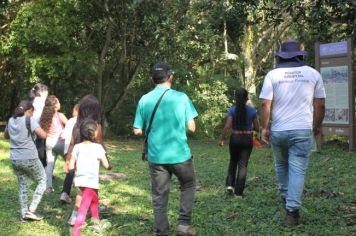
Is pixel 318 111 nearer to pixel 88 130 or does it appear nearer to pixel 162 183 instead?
pixel 162 183

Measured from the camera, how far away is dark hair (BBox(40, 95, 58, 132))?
9031 millimetres

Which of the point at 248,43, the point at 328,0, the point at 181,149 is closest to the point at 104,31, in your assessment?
the point at 248,43

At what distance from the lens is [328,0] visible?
7.57 m

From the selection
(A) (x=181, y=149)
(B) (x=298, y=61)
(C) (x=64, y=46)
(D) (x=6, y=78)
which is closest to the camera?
(A) (x=181, y=149)

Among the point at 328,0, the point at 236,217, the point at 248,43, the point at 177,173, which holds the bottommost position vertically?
the point at 236,217

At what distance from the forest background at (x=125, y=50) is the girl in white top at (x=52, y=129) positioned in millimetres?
7290

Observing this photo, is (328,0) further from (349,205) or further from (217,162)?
(217,162)

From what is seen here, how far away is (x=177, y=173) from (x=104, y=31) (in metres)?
17.2

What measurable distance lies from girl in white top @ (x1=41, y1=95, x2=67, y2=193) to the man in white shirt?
4.20 m

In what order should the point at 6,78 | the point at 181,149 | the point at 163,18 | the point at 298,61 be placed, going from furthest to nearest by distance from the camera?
the point at 6,78 → the point at 163,18 → the point at 298,61 → the point at 181,149

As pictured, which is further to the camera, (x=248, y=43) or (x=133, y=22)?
(x=248, y=43)

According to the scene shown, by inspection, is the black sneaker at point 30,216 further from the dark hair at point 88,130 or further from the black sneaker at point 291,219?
the black sneaker at point 291,219

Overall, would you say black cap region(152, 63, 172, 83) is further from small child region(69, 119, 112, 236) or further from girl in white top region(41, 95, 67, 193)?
girl in white top region(41, 95, 67, 193)

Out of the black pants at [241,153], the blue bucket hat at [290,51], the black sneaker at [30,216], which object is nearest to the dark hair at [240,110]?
the black pants at [241,153]
